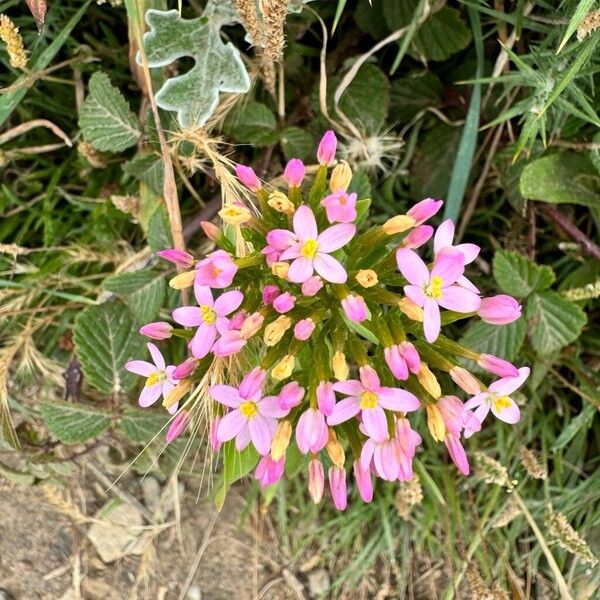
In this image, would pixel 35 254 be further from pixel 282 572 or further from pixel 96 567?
pixel 282 572

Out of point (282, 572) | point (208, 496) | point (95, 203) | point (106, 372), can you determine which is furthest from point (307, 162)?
point (282, 572)

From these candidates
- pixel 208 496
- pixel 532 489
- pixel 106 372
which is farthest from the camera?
pixel 208 496

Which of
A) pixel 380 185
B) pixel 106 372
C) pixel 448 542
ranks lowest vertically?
pixel 448 542

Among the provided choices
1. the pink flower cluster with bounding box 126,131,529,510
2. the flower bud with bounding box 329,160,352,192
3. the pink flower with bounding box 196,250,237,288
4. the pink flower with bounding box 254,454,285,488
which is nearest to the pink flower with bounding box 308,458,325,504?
the pink flower cluster with bounding box 126,131,529,510

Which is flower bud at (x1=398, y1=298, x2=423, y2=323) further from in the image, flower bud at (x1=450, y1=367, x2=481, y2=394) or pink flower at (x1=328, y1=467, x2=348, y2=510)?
pink flower at (x1=328, y1=467, x2=348, y2=510)

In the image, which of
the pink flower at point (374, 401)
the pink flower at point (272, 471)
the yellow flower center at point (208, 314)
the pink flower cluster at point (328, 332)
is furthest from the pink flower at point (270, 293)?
the pink flower at point (272, 471)
